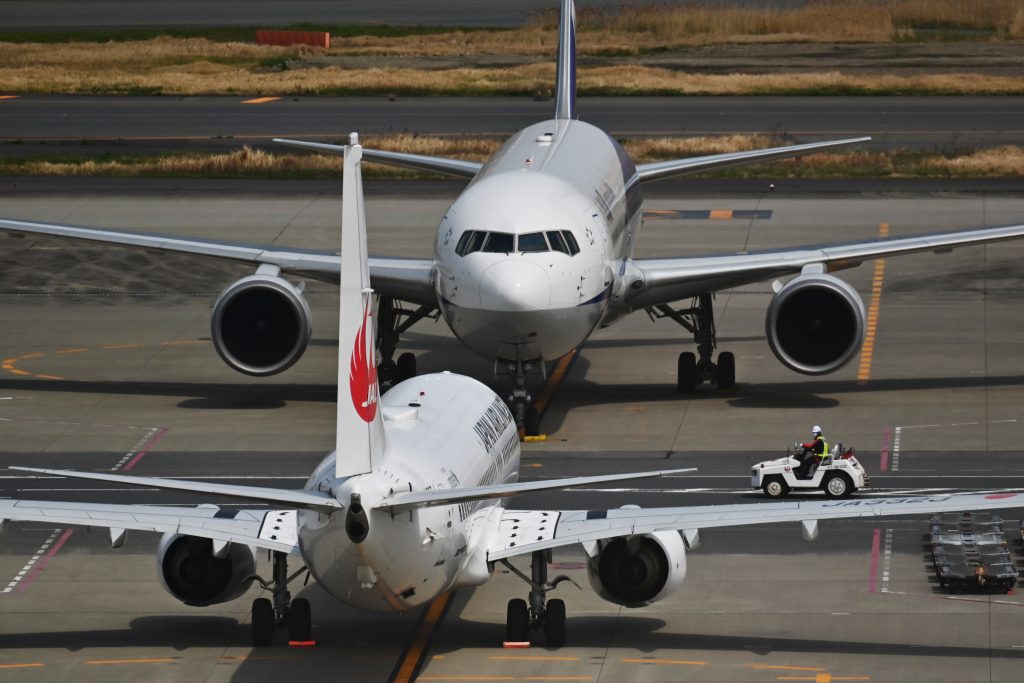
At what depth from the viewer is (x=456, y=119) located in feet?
278

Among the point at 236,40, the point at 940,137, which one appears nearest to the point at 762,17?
the point at 236,40

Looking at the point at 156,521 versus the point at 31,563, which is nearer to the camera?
the point at 156,521

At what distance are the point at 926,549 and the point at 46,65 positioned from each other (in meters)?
89.4

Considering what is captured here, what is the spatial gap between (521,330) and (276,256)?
8.51 m

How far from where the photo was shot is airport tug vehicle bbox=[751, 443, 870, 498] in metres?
32.8

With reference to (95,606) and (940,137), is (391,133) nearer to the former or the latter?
(940,137)

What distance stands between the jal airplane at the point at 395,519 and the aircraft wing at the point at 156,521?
25 mm

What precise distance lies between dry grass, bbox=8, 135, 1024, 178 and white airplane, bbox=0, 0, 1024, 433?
87.7 ft

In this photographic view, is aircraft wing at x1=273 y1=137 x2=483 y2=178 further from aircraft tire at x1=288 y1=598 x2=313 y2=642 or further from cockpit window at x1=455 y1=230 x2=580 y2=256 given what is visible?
aircraft tire at x1=288 y1=598 x2=313 y2=642

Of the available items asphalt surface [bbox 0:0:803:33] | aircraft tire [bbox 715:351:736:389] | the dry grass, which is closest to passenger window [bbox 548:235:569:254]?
aircraft tire [bbox 715:351:736:389]

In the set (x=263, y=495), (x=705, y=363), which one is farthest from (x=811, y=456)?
(x=263, y=495)

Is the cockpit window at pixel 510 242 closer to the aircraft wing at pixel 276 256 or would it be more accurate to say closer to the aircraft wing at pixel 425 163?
the aircraft wing at pixel 276 256

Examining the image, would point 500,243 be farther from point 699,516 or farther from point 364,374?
point 364,374

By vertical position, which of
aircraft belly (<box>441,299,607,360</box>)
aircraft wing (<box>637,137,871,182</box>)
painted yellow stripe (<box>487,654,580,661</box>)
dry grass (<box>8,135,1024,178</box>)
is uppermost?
dry grass (<box>8,135,1024,178</box>)
